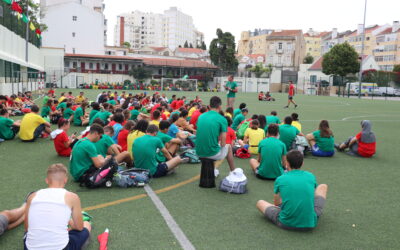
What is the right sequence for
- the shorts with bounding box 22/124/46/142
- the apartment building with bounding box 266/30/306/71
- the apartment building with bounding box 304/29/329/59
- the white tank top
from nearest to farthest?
the white tank top, the shorts with bounding box 22/124/46/142, the apartment building with bounding box 266/30/306/71, the apartment building with bounding box 304/29/329/59

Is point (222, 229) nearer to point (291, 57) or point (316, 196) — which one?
point (316, 196)

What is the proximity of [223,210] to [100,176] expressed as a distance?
245 cm

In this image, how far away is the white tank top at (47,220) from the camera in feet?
11.8

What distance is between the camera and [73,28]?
76812mm

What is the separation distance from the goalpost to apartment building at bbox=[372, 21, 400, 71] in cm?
5852

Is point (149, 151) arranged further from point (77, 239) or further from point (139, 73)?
point (139, 73)

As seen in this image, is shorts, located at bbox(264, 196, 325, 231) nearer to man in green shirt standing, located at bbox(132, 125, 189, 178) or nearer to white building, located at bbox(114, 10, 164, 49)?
man in green shirt standing, located at bbox(132, 125, 189, 178)

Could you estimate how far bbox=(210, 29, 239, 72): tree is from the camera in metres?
79.6

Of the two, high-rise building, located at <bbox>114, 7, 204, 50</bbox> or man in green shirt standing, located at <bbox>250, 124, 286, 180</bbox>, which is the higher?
high-rise building, located at <bbox>114, 7, 204, 50</bbox>

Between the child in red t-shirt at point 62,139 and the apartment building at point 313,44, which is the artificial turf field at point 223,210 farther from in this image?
the apartment building at point 313,44

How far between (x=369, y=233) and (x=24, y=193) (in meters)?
5.82

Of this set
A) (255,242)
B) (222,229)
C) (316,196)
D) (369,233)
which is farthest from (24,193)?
(369,233)

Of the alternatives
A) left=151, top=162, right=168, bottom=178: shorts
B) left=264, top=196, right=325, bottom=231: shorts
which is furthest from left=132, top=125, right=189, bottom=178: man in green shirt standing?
left=264, top=196, right=325, bottom=231: shorts

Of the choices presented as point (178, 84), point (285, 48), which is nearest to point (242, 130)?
point (178, 84)
